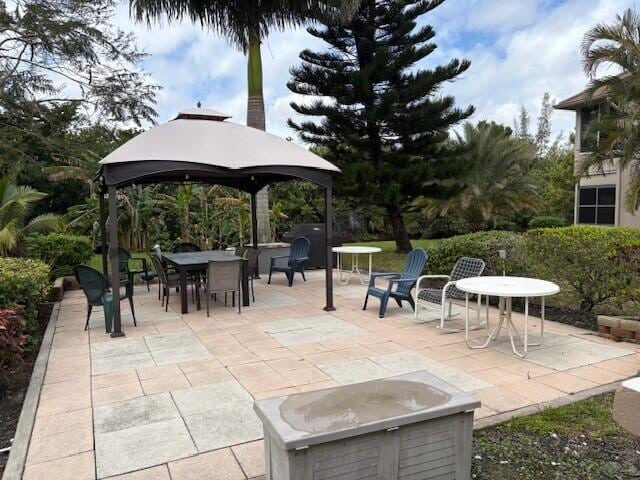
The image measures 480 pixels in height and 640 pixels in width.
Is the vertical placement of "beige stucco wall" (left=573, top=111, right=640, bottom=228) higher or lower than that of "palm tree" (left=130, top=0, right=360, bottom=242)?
lower

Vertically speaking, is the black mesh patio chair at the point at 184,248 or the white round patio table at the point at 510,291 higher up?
the black mesh patio chair at the point at 184,248

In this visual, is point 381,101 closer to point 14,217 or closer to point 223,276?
point 223,276

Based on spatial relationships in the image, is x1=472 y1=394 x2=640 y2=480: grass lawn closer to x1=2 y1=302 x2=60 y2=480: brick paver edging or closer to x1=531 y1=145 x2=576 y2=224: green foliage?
x1=2 y1=302 x2=60 y2=480: brick paver edging

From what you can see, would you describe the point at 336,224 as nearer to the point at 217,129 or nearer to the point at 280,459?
the point at 217,129

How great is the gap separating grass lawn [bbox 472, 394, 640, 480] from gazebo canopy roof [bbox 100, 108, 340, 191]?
186 inches

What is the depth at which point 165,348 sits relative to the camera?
5.47 m

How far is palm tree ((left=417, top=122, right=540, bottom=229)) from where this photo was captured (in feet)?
67.2

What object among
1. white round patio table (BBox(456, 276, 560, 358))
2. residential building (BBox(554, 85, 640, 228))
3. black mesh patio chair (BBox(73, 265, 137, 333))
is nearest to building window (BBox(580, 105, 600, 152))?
residential building (BBox(554, 85, 640, 228))

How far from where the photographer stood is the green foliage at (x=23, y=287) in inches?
207

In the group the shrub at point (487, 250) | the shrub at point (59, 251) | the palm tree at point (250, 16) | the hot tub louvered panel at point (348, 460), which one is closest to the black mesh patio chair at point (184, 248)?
the shrub at point (59, 251)

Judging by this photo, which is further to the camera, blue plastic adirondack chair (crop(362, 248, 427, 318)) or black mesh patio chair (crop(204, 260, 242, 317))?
black mesh patio chair (crop(204, 260, 242, 317))

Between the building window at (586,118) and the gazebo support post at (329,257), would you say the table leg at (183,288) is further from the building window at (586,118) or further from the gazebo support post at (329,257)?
the building window at (586,118)

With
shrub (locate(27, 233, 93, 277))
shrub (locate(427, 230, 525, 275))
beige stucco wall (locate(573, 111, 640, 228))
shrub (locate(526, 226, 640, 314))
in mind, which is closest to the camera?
shrub (locate(526, 226, 640, 314))

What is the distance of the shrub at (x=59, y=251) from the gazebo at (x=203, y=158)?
2.20 m
